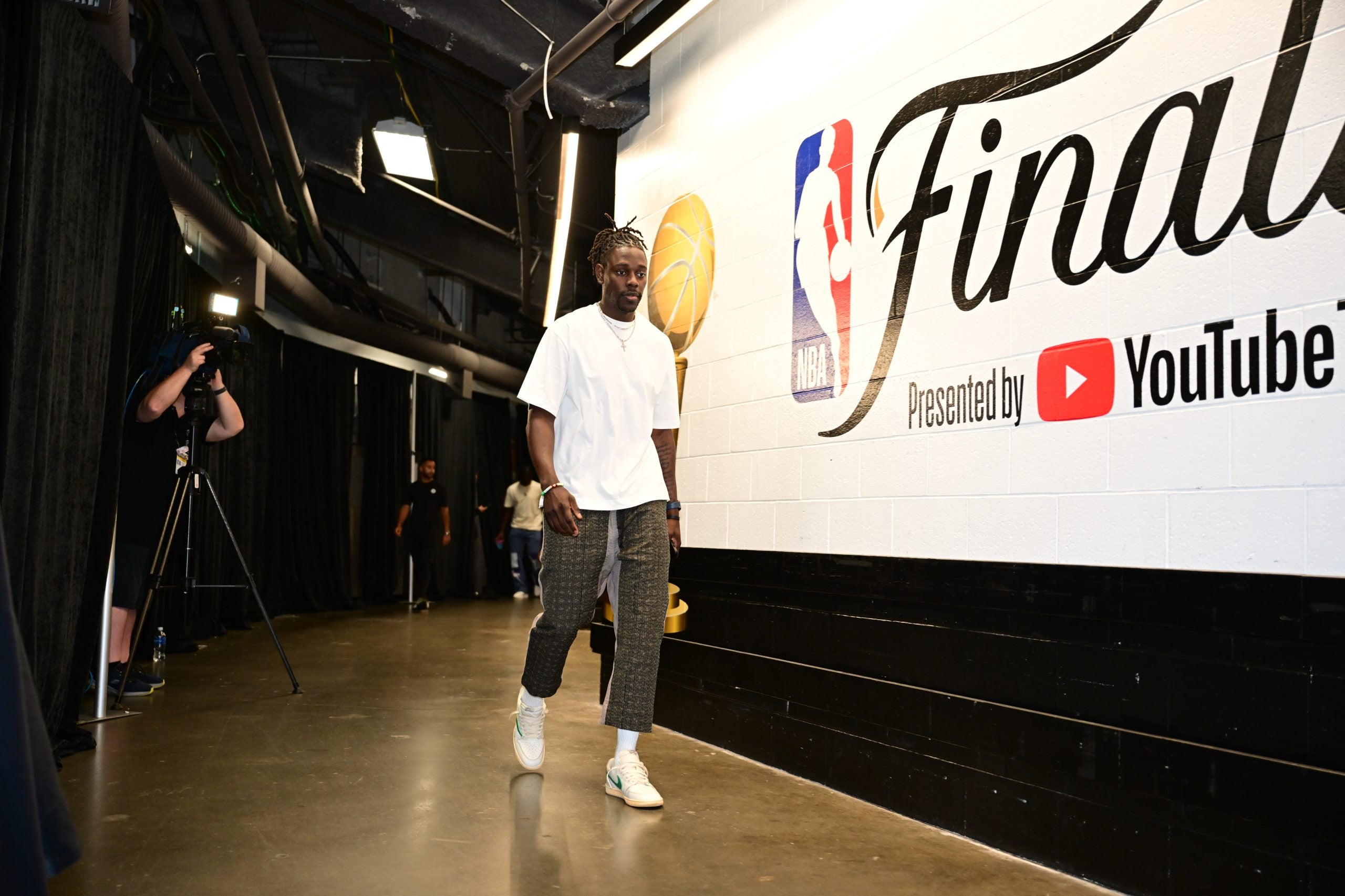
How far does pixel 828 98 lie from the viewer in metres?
3.23

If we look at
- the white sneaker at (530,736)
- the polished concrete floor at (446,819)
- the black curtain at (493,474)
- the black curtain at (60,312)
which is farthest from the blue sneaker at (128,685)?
the black curtain at (493,474)

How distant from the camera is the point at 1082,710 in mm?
2205

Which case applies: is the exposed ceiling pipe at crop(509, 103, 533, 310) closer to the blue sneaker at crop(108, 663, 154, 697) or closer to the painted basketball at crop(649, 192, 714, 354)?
the painted basketball at crop(649, 192, 714, 354)

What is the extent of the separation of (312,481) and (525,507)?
87.0 inches

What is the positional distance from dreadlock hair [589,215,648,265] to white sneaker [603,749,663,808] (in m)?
1.38

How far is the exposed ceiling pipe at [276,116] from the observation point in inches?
191

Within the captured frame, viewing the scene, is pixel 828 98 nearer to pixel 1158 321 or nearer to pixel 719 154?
pixel 719 154

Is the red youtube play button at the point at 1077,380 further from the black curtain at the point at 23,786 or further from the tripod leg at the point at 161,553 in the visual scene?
the tripod leg at the point at 161,553

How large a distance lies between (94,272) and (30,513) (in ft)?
2.68

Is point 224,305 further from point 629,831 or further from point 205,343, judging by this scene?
point 629,831

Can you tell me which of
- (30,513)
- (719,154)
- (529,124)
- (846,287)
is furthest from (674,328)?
(529,124)

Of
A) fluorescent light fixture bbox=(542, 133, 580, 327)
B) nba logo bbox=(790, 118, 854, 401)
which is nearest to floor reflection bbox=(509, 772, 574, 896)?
nba logo bbox=(790, 118, 854, 401)

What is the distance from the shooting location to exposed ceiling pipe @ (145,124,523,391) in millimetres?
5324

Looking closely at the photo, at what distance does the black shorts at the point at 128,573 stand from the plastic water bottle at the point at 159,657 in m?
1.00
